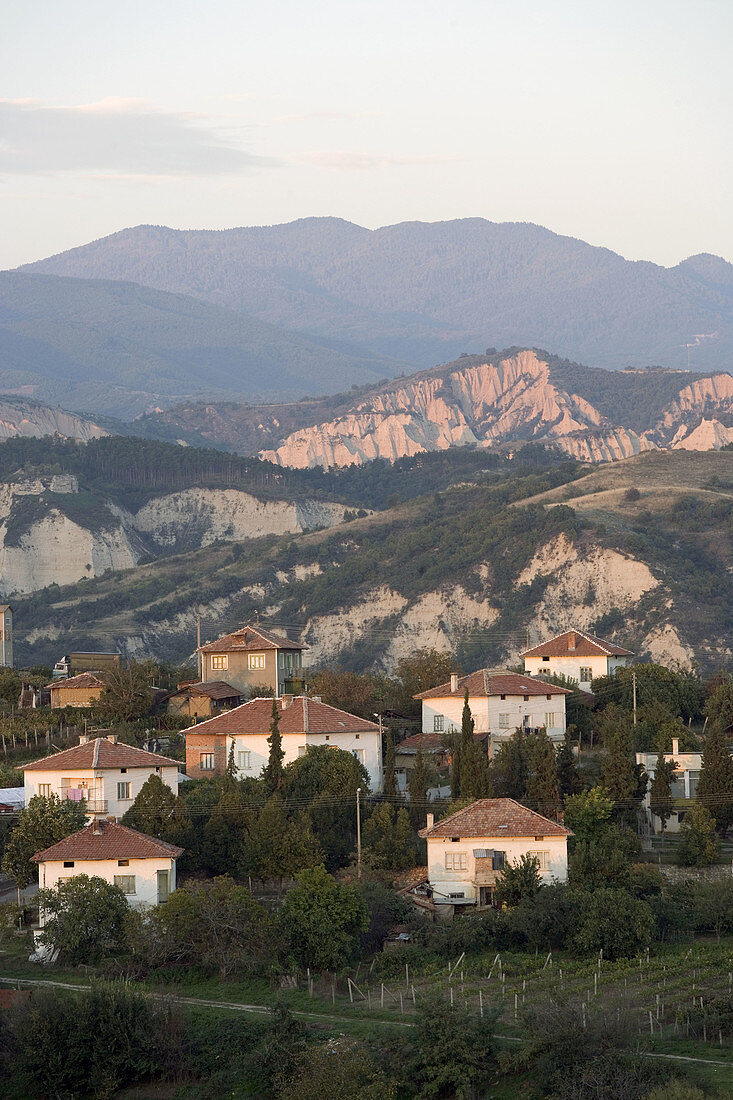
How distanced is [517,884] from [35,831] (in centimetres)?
1216

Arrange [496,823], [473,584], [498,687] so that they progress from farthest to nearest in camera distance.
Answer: [473,584]
[498,687]
[496,823]

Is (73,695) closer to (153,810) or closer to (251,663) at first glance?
(251,663)

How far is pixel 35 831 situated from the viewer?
148ft

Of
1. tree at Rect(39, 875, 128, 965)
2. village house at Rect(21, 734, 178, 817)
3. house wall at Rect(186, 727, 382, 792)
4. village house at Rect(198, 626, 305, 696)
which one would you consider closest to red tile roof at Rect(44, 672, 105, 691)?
village house at Rect(198, 626, 305, 696)

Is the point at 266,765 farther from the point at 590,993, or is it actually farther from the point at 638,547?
the point at 638,547

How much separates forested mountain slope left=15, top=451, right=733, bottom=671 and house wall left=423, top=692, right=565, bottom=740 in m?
51.9

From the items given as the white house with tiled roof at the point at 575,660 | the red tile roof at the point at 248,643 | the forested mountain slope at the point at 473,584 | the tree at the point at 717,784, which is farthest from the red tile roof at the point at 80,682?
the forested mountain slope at the point at 473,584

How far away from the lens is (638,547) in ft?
412

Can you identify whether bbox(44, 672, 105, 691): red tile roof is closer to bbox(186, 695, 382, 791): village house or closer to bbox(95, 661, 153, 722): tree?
bbox(95, 661, 153, 722): tree

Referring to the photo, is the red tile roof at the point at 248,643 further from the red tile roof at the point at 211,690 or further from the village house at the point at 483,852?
the village house at the point at 483,852

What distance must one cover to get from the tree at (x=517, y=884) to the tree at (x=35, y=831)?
35.5 feet

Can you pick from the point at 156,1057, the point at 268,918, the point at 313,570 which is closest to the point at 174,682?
the point at 268,918

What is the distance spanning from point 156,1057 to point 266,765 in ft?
56.8

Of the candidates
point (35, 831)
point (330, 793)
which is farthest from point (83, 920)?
point (330, 793)
